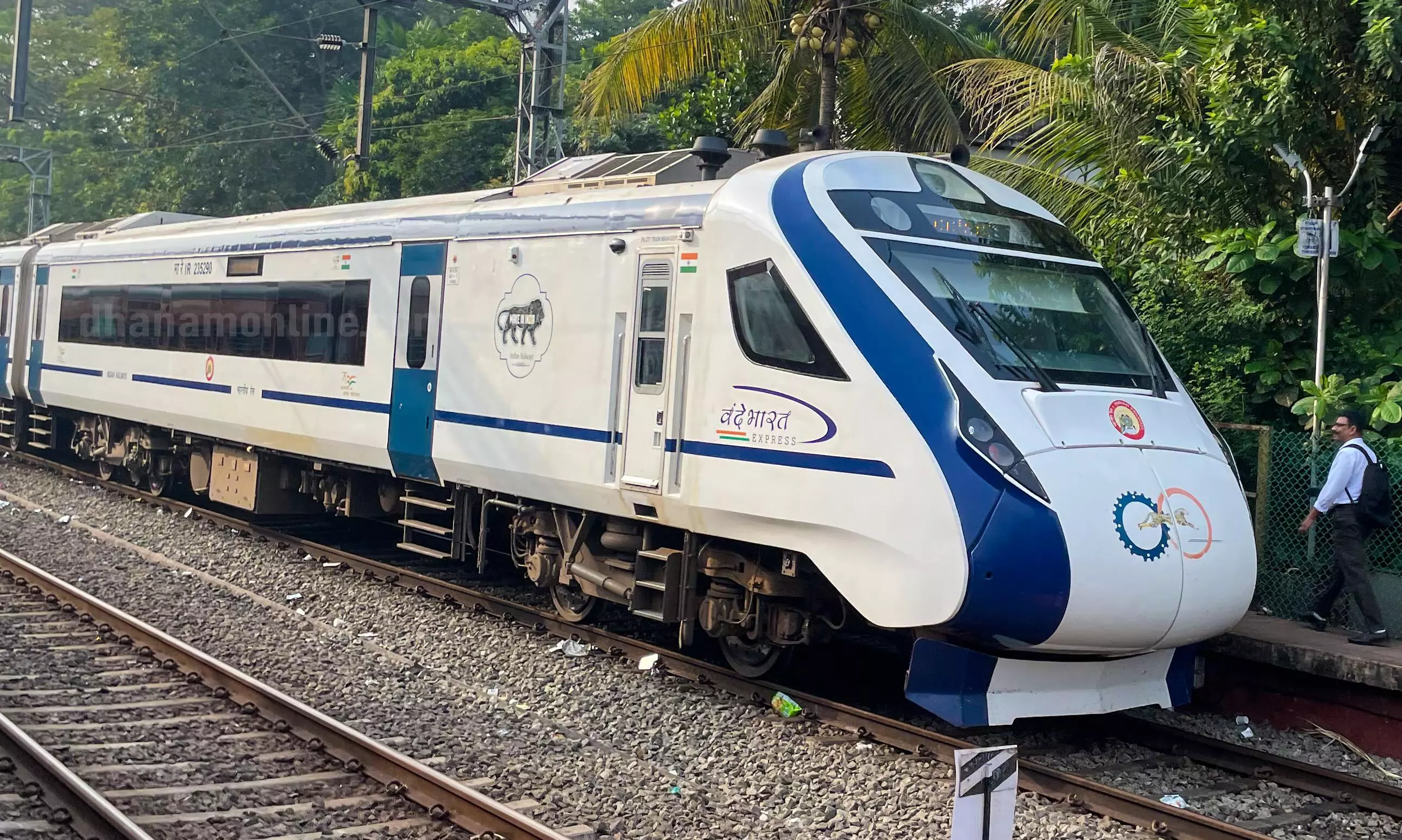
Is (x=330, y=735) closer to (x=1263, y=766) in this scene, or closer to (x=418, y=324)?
(x=418, y=324)

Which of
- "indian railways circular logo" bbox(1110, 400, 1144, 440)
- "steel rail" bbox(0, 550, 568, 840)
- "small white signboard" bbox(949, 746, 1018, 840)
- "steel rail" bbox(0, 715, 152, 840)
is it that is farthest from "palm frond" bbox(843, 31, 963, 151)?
"small white signboard" bbox(949, 746, 1018, 840)

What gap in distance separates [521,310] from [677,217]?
170 centimetres

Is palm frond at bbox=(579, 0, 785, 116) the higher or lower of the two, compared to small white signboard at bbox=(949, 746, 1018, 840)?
higher

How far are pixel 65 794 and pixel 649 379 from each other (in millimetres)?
3819

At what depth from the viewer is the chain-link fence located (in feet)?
28.9

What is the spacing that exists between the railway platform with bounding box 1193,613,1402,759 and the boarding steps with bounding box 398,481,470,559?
5.28m

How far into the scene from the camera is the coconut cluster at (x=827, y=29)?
1415cm

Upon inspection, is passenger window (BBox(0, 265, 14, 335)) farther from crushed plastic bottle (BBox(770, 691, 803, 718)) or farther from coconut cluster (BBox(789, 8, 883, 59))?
crushed plastic bottle (BBox(770, 691, 803, 718))

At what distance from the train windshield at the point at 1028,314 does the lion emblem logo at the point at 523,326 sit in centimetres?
270

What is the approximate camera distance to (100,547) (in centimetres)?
1236

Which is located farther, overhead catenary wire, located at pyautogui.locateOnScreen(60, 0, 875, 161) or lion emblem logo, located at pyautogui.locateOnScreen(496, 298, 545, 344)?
overhead catenary wire, located at pyautogui.locateOnScreen(60, 0, 875, 161)

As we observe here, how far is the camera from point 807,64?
15.8m

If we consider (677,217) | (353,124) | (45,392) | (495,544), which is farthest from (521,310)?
(353,124)

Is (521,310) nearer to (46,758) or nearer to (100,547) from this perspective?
(46,758)
